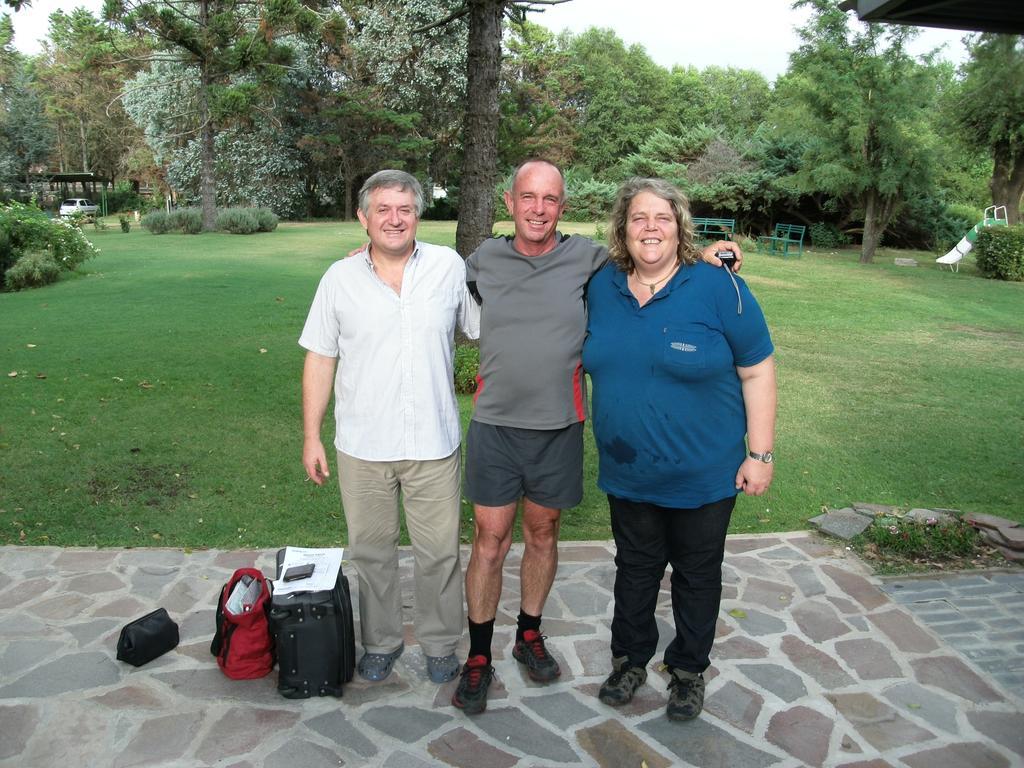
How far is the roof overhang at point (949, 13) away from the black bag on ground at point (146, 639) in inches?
162

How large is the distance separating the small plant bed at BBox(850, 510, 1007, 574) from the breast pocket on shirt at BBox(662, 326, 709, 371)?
2367 mm

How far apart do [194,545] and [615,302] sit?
2908mm

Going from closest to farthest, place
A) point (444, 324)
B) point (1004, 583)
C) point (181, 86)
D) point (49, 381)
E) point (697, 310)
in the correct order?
1. point (697, 310)
2. point (444, 324)
3. point (1004, 583)
4. point (49, 381)
5. point (181, 86)

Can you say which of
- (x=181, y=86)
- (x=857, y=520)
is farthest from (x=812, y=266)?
(x=181, y=86)

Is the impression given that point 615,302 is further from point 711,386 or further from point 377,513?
point 377,513

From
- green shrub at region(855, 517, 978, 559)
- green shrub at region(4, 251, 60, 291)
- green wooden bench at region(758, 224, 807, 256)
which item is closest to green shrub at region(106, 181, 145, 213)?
green shrub at region(4, 251, 60, 291)

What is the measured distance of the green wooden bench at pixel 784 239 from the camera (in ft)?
76.4

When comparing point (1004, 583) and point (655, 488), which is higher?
point (655, 488)

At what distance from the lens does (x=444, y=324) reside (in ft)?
9.95

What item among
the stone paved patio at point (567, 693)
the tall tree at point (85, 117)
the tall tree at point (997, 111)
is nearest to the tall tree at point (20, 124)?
the tall tree at point (85, 117)

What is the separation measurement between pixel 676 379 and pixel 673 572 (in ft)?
2.46

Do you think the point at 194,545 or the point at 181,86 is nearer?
the point at 194,545

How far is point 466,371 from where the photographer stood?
767cm

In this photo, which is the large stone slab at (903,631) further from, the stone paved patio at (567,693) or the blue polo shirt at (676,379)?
the blue polo shirt at (676,379)
